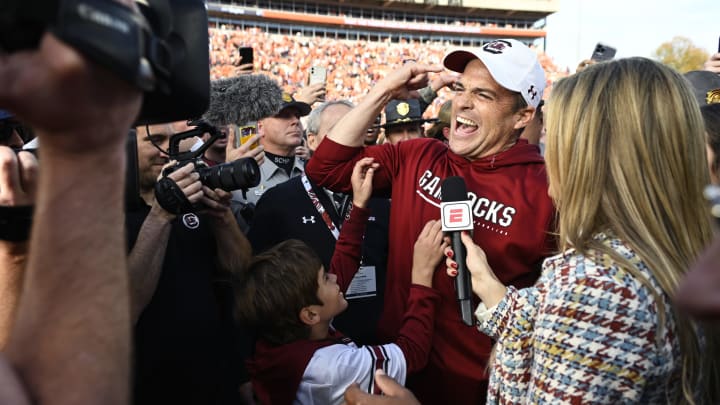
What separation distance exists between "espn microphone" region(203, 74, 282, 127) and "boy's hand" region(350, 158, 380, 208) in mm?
1501

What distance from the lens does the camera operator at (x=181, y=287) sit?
2428 mm

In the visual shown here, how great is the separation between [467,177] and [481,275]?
60cm

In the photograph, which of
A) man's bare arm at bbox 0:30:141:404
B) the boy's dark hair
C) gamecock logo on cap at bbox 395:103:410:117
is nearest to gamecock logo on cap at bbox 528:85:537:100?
the boy's dark hair

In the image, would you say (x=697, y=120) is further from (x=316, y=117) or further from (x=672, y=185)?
(x=316, y=117)

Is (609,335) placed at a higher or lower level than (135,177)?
lower

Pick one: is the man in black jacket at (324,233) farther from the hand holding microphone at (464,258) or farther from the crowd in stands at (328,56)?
the crowd in stands at (328,56)

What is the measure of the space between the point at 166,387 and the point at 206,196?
83cm

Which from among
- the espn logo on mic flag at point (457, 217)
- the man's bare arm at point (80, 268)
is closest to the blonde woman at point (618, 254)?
the espn logo on mic flag at point (457, 217)

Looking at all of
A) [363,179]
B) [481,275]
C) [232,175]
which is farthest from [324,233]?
[481,275]

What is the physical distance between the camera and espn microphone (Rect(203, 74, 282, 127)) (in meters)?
3.87

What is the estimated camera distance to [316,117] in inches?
177

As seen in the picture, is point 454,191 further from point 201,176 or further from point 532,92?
point 201,176

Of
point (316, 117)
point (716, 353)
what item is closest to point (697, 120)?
point (716, 353)

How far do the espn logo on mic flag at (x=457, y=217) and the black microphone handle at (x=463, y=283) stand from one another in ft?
0.10
